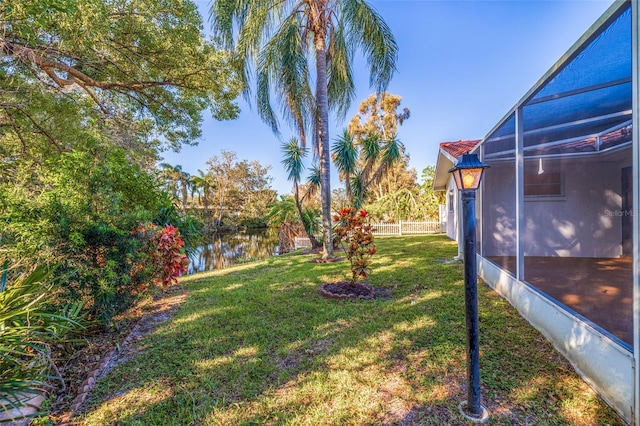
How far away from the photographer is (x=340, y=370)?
2580 millimetres

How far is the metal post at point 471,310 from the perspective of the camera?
6.43 feet

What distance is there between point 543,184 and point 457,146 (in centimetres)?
397

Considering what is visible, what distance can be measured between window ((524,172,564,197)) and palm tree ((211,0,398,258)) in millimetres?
4679

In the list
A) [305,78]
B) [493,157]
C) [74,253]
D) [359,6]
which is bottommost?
[74,253]

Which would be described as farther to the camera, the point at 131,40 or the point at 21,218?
the point at 131,40

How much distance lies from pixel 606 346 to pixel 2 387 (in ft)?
13.6

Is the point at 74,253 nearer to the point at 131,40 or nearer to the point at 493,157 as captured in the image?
the point at 131,40

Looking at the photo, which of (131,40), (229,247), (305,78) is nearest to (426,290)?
(305,78)

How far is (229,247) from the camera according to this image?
739 inches

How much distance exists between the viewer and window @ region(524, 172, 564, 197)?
423cm

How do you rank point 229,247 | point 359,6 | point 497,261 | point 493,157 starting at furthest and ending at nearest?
point 229,247
point 359,6
point 493,157
point 497,261

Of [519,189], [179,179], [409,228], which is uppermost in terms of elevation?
[179,179]

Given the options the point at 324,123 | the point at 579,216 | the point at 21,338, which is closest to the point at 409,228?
the point at 324,123

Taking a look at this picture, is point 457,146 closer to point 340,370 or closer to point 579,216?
point 579,216
